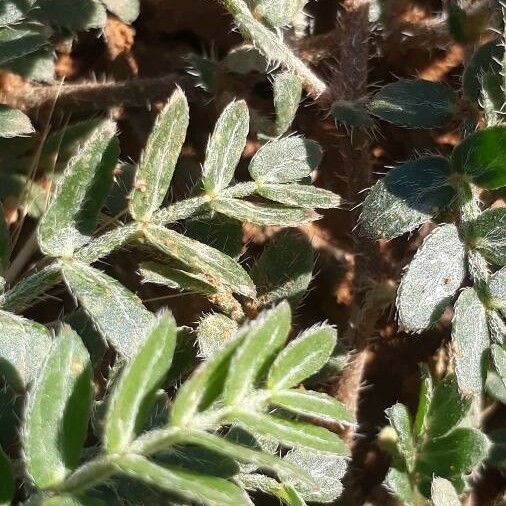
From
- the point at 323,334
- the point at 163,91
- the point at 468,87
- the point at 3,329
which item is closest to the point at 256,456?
the point at 323,334

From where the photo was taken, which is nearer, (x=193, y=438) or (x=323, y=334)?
(x=193, y=438)

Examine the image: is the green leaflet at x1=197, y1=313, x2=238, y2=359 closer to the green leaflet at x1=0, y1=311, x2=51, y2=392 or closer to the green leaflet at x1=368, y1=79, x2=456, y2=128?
the green leaflet at x1=0, y1=311, x2=51, y2=392

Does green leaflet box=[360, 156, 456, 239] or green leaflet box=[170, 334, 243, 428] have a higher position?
green leaflet box=[170, 334, 243, 428]

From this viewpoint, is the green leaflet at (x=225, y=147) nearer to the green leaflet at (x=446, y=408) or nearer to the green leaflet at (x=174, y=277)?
the green leaflet at (x=174, y=277)

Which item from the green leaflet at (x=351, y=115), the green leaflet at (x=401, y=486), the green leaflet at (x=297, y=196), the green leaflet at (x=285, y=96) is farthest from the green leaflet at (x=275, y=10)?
the green leaflet at (x=401, y=486)

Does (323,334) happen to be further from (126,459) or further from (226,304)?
(226,304)

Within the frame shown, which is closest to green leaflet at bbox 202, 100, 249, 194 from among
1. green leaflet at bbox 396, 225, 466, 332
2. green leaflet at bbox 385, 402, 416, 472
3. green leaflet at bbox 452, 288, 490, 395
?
green leaflet at bbox 396, 225, 466, 332
